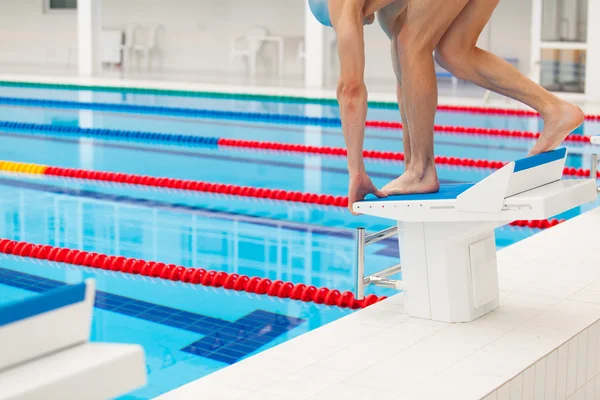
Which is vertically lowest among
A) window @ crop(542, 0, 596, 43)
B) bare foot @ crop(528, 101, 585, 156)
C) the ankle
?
the ankle

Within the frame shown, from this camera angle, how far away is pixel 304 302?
14.1 ft

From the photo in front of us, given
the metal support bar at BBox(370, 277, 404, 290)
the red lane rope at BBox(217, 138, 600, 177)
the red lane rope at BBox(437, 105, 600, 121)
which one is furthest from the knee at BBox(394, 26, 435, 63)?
the red lane rope at BBox(437, 105, 600, 121)

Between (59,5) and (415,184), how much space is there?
20.7 m

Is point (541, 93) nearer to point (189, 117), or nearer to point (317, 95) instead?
point (189, 117)

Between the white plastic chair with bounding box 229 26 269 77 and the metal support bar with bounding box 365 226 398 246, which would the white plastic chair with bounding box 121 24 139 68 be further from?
the metal support bar with bounding box 365 226 398 246

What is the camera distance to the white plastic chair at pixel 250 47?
19.5 m

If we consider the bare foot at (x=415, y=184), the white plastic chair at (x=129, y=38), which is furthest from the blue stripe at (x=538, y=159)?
the white plastic chair at (x=129, y=38)

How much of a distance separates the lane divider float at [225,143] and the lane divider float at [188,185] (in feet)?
6.78

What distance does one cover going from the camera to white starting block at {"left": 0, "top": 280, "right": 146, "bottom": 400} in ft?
4.99

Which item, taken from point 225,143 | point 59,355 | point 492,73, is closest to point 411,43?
point 492,73

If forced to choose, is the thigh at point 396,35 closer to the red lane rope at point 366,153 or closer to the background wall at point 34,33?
the red lane rope at point 366,153

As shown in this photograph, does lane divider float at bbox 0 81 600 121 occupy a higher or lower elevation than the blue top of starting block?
higher

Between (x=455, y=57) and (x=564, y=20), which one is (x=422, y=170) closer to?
(x=455, y=57)

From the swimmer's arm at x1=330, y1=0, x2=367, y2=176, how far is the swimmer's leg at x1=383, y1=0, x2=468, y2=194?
198mm
